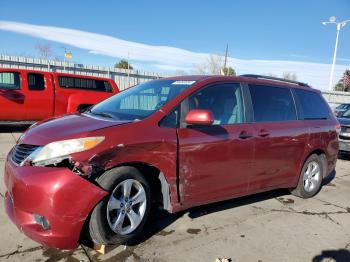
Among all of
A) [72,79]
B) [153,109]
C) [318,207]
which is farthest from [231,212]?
[72,79]

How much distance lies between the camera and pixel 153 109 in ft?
13.0

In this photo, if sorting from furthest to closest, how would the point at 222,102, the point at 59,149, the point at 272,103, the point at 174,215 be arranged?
1. the point at 272,103
2. the point at 174,215
3. the point at 222,102
4. the point at 59,149

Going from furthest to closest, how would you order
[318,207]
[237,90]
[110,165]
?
1. [318,207]
2. [237,90]
3. [110,165]

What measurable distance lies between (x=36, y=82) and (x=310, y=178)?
805 cm

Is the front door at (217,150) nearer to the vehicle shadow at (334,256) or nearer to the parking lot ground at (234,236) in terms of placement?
the parking lot ground at (234,236)

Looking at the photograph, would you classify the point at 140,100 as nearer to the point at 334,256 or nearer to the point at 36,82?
the point at 334,256

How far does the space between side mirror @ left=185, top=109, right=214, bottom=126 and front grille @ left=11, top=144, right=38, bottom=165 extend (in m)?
1.53

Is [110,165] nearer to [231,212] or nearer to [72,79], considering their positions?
[231,212]

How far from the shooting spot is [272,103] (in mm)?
5102

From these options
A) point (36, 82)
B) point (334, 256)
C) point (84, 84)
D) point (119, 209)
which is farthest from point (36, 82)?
point (334, 256)

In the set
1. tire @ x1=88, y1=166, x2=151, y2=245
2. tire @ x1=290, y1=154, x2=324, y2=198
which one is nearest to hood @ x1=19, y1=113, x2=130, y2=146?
tire @ x1=88, y1=166, x2=151, y2=245

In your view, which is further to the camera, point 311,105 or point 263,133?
point 311,105

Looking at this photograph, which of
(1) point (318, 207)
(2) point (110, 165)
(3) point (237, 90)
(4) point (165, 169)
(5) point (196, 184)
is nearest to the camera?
(2) point (110, 165)

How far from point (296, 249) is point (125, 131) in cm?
219
